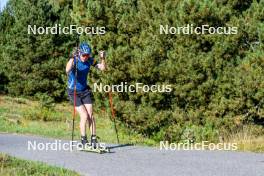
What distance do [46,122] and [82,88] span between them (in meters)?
21.0

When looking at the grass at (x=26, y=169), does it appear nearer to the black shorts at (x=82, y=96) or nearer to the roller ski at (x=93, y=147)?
the roller ski at (x=93, y=147)

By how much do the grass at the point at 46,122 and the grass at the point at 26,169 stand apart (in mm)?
4228

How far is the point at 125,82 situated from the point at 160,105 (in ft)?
4.77

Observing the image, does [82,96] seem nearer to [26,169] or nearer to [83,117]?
[83,117]

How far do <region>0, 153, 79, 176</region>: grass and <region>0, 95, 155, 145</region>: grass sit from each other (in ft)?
13.9

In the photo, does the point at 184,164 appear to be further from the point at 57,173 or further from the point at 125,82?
the point at 125,82

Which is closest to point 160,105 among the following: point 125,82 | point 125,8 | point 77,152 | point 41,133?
point 125,82

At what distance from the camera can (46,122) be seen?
3238 centimetres

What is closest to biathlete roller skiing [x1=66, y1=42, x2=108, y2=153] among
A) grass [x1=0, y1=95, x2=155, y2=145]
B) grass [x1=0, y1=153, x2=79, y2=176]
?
grass [x1=0, y1=153, x2=79, y2=176]

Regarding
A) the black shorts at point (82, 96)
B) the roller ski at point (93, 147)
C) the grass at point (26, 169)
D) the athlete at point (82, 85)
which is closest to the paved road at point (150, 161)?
the roller ski at point (93, 147)

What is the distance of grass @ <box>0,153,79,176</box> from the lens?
28.8 feet

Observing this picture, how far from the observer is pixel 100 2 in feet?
68.1

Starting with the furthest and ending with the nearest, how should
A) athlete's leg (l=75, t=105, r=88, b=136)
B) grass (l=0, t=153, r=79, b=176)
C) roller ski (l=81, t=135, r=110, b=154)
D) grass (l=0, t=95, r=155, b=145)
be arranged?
grass (l=0, t=95, r=155, b=145), athlete's leg (l=75, t=105, r=88, b=136), roller ski (l=81, t=135, r=110, b=154), grass (l=0, t=153, r=79, b=176)

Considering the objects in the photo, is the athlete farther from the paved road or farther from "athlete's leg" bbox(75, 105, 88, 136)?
the paved road
